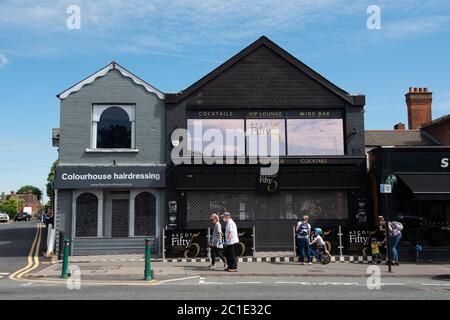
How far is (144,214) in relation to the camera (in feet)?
60.4

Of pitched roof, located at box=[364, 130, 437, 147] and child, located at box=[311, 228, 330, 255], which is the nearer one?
child, located at box=[311, 228, 330, 255]

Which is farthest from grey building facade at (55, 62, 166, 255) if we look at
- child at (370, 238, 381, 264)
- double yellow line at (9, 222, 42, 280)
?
child at (370, 238, 381, 264)

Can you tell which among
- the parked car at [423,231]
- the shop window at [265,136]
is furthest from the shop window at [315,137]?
the parked car at [423,231]

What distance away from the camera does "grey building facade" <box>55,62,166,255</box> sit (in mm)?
18062

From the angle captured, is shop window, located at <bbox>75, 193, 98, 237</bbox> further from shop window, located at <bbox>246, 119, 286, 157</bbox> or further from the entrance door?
shop window, located at <bbox>246, 119, 286, 157</bbox>

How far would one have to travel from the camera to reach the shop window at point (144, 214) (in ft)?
60.1

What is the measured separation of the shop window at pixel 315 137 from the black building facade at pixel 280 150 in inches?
1.6

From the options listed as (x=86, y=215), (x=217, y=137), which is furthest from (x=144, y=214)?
(x=217, y=137)

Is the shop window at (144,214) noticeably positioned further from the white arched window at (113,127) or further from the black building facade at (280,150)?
the white arched window at (113,127)

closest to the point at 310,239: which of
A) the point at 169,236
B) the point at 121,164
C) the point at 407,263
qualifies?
the point at 407,263

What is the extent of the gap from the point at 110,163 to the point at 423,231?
40.9 ft

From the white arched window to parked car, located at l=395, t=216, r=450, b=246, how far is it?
11.1m

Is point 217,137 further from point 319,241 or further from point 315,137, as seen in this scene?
point 319,241
